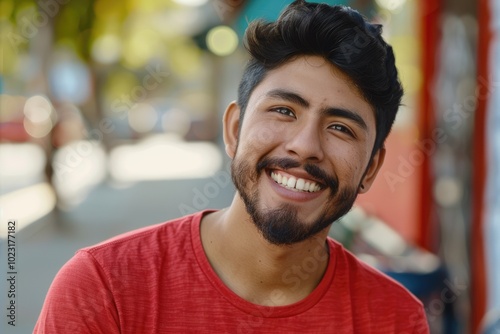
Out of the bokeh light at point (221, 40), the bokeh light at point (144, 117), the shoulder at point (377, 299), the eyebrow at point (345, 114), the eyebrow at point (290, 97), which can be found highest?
the eyebrow at point (290, 97)

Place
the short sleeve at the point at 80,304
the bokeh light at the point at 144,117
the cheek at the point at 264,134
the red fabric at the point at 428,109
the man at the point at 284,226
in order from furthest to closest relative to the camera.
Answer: the bokeh light at the point at 144,117, the red fabric at the point at 428,109, the cheek at the point at 264,134, the man at the point at 284,226, the short sleeve at the point at 80,304

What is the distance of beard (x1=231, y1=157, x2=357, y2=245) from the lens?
7.30 feet

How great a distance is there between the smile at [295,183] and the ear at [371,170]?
32cm

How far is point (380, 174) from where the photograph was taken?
716 centimetres

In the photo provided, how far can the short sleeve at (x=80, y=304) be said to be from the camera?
1997 mm

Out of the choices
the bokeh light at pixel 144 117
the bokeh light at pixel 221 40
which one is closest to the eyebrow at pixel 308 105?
the bokeh light at pixel 221 40

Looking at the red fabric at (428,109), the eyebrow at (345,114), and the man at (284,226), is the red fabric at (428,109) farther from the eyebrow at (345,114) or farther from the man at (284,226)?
the eyebrow at (345,114)

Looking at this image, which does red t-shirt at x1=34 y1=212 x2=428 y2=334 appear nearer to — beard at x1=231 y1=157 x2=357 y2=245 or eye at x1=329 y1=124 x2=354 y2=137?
beard at x1=231 y1=157 x2=357 y2=245

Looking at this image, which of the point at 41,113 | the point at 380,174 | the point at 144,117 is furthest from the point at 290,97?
the point at 144,117

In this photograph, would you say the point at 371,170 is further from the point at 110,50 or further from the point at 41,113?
the point at 110,50

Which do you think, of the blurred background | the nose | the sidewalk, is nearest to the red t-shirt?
the nose

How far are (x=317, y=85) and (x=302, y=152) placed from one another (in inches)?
9.2

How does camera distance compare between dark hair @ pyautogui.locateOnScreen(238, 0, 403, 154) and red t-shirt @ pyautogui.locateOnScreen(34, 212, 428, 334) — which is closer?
red t-shirt @ pyautogui.locateOnScreen(34, 212, 428, 334)

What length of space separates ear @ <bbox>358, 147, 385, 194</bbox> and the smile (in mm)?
317
